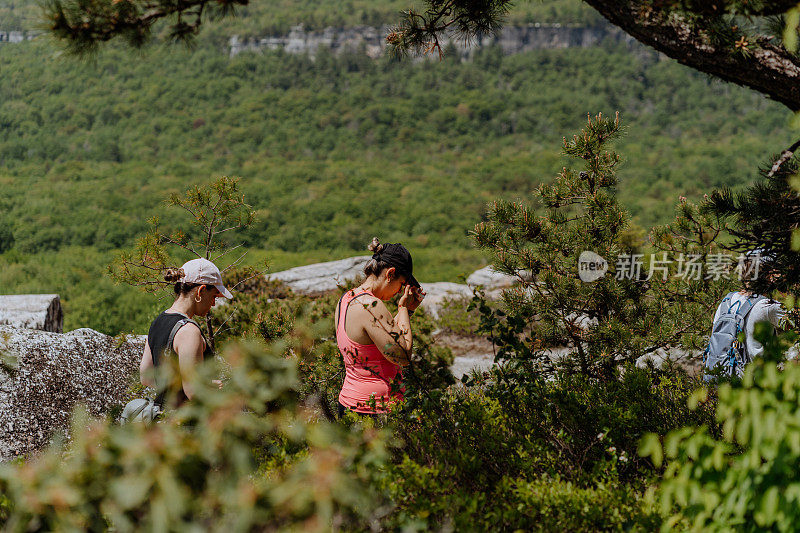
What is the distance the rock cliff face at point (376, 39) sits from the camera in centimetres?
6041

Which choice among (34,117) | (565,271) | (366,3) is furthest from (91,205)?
(366,3)

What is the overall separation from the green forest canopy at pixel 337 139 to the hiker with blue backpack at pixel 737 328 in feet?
59.9

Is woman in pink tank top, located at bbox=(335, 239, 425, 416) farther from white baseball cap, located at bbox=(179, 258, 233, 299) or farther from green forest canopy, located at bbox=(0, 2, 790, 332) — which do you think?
green forest canopy, located at bbox=(0, 2, 790, 332)

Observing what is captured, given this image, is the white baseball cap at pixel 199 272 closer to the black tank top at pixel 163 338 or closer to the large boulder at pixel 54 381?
the black tank top at pixel 163 338

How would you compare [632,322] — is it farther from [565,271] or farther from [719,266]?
[719,266]

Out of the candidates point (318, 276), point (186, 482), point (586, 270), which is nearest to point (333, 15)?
point (318, 276)

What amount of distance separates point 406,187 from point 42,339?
37.2m

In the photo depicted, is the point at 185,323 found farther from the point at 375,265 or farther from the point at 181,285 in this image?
the point at 375,265

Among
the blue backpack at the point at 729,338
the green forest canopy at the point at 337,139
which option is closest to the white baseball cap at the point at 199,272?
the blue backpack at the point at 729,338

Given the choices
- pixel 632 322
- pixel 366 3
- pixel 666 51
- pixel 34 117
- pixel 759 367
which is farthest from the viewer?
pixel 366 3

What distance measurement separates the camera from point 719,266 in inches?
169

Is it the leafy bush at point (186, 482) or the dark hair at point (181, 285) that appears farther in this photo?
the dark hair at point (181, 285)

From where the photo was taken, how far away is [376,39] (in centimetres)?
6066

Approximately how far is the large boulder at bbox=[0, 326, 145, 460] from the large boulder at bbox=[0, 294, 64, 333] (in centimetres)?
134
